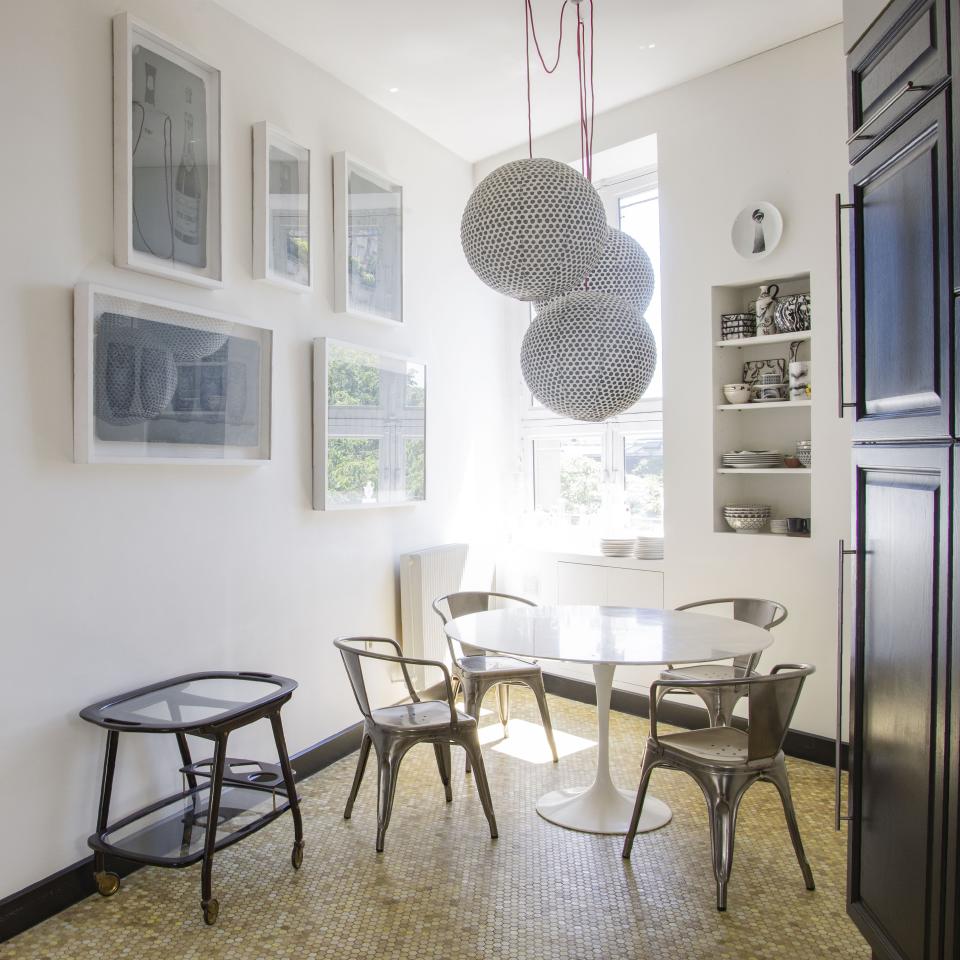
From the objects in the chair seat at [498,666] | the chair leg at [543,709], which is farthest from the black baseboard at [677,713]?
the chair seat at [498,666]

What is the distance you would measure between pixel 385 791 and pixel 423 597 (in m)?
1.26

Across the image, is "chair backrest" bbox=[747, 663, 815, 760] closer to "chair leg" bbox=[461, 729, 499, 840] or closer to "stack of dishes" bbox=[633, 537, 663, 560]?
"chair leg" bbox=[461, 729, 499, 840]

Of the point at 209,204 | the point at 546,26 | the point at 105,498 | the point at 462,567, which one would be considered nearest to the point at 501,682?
the point at 462,567

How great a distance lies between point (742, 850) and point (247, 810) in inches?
67.4

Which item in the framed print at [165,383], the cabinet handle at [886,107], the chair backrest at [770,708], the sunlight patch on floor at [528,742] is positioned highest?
the cabinet handle at [886,107]

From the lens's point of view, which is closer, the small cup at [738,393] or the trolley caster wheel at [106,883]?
the trolley caster wheel at [106,883]

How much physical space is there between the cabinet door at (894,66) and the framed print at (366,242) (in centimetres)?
217

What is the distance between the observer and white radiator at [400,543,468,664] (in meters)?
3.73

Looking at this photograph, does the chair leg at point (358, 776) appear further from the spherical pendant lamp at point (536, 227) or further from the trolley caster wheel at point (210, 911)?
the spherical pendant lamp at point (536, 227)

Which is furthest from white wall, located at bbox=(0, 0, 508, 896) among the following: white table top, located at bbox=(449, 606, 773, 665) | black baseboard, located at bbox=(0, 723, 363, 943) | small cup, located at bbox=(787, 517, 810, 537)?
small cup, located at bbox=(787, 517, 810, 537)

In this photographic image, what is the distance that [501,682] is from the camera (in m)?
3.19

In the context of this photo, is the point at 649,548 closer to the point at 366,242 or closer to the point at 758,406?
the point at 758,406

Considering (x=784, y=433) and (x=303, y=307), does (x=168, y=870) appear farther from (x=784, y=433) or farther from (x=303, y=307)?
(x=784, y=433)

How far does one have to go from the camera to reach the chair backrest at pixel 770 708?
2170 mm
